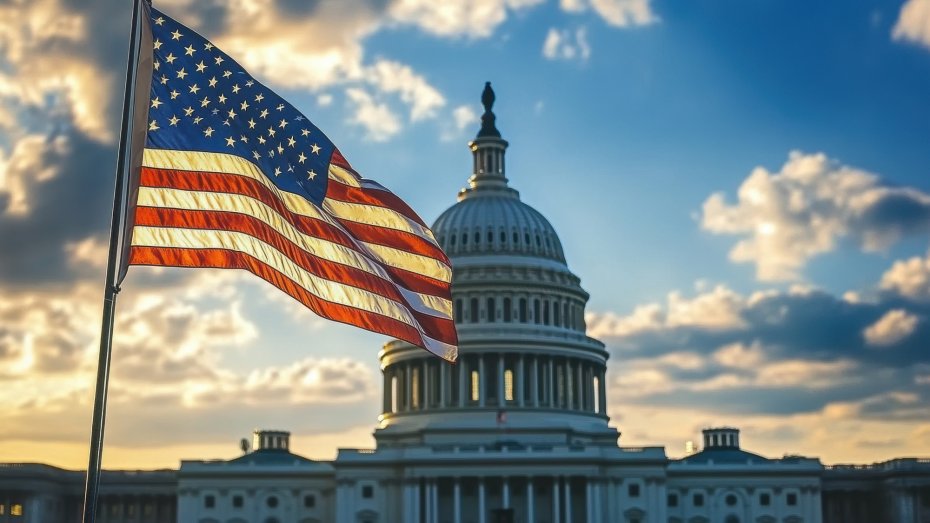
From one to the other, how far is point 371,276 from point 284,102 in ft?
14.1

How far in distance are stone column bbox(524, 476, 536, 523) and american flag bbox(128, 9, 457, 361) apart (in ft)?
309

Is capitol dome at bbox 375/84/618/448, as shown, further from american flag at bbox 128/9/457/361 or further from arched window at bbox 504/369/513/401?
american flag at bbox 128/9/457/361

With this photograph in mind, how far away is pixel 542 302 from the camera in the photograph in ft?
478

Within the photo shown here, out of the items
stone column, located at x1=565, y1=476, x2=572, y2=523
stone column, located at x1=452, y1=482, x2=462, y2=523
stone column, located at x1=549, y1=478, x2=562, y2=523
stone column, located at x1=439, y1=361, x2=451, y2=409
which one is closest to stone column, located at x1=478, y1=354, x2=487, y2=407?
stone column, located at x1=439, y1=361, x2=451, y2=409

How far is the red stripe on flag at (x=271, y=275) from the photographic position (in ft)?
93.2

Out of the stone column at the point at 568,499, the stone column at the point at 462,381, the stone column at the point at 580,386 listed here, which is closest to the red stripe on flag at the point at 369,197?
the stone column at the point at 568,499

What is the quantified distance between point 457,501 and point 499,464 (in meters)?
4.95

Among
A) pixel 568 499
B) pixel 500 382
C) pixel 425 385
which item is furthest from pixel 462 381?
pixel 568 499

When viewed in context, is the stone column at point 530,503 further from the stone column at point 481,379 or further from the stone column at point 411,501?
the stone column at point 481,379

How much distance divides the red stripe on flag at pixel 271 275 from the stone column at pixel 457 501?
316ft

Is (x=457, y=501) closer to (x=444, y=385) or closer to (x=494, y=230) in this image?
(x=444, y=385)

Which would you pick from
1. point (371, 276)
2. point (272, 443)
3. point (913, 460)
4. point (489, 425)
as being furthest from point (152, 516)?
point (371, 276)

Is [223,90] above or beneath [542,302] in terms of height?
beneath

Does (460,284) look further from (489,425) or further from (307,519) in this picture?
(307,519)
